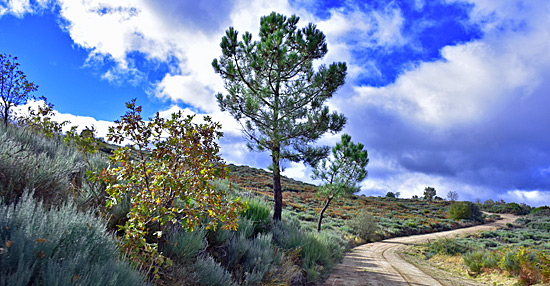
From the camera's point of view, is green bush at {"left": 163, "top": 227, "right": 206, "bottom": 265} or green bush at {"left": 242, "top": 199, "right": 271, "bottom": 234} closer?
green bush at {"left": 163, "top": 227, "right": 206, "bottom": 265}

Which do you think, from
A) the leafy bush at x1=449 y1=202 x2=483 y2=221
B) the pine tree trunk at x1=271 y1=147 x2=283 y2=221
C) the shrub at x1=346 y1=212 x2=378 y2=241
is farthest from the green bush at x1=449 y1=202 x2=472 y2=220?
Answer: the pine tree trunk at x1=271 y1=147 x2=283 y2=221

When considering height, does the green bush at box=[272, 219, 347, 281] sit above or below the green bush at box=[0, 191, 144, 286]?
below

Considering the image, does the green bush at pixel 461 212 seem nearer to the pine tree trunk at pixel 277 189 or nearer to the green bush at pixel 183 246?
the pine tree trunk at pixel 277 189

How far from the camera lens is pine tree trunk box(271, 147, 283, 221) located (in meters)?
12.6

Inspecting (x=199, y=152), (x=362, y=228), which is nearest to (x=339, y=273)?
(x=199, y=152)

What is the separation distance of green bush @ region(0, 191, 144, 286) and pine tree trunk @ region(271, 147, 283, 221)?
32.8 ft

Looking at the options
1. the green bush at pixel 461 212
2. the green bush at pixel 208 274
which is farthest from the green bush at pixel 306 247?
the green bush at pixel 461 212

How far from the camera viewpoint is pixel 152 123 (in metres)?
4.45

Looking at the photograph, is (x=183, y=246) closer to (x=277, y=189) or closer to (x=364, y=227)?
(x=277, y=189)

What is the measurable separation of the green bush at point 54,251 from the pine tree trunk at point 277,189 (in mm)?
9998

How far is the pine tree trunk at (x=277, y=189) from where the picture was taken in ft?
41.4

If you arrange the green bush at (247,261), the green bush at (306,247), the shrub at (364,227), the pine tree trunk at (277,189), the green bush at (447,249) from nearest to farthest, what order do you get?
1. the green bush at (247,261)
2. the green bush at (306,247)
3. the pine tree trunk at (277,189)
4. the green bush at (447,249)
5. the shrub at (364,227)

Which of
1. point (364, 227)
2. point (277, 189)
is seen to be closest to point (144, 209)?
point (277, 189)

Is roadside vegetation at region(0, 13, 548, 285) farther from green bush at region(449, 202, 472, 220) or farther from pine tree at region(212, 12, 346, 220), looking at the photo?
green bush at region(449, 202, 472, 220)
